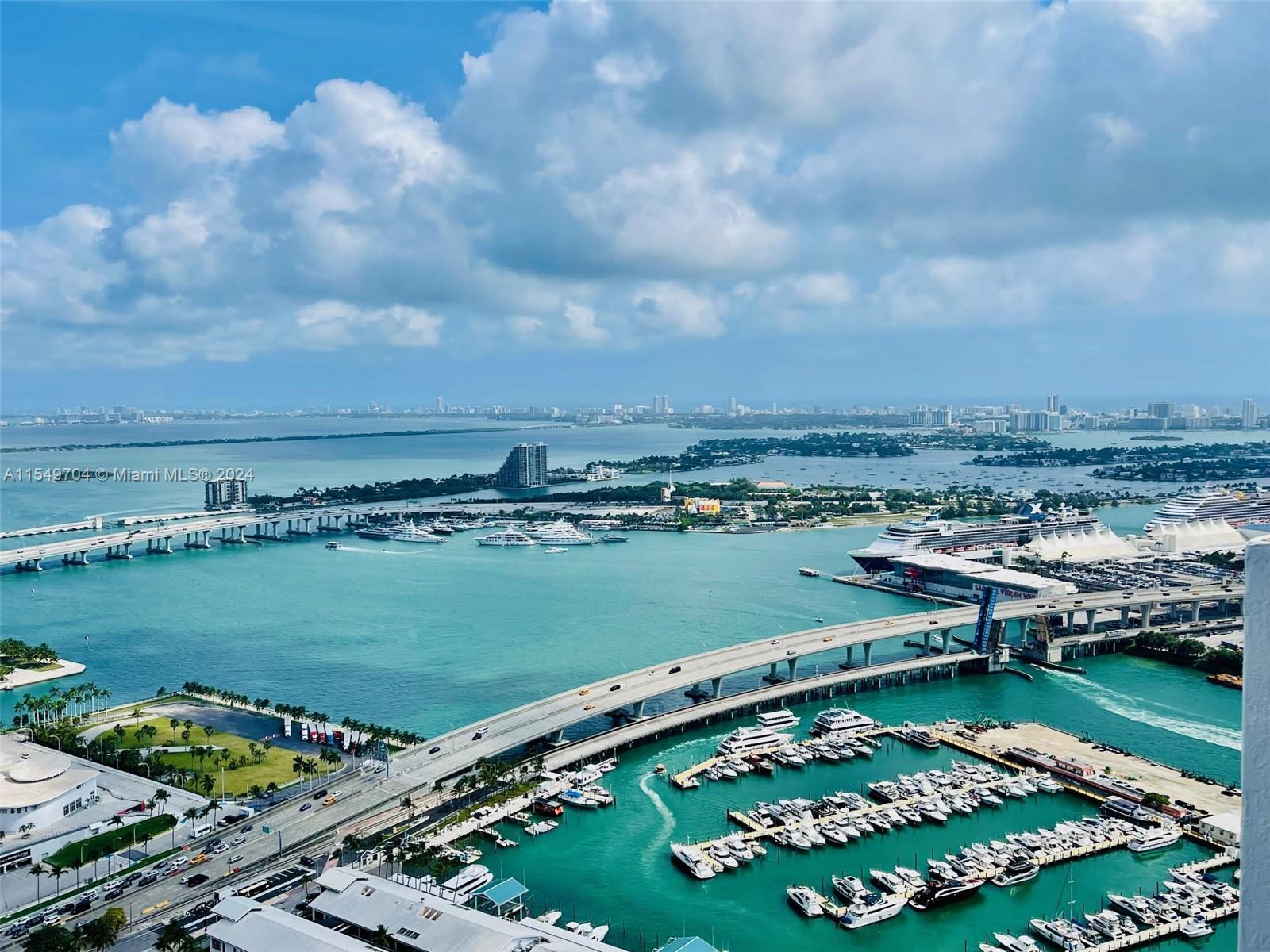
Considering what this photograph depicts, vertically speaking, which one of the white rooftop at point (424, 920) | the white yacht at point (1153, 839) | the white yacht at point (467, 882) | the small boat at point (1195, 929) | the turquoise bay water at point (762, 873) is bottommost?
the turquoise bay water at point (762, 873)

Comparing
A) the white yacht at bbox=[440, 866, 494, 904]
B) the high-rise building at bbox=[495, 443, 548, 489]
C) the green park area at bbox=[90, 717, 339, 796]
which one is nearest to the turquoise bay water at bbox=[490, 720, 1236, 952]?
the white yacht at bbox=[440, 866, 494, 904]

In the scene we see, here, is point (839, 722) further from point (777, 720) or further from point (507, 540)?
point (507, 540)

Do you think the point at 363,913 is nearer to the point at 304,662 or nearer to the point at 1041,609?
the point at 304,662

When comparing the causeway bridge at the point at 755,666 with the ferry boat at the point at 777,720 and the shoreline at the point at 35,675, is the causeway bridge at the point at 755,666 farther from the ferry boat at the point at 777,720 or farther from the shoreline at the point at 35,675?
the shoreline at the point at 35,675

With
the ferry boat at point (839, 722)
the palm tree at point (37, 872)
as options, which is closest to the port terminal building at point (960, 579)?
the ferry boat at point (839, 722)

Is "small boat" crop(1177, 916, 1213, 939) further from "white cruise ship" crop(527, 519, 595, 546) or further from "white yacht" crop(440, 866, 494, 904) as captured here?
"white cruise ship" crop(527, 519, 595, 546)

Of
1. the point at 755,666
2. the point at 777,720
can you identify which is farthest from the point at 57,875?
the point at 755,666

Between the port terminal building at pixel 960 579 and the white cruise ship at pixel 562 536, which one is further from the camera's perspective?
the white cruise ship at pixel 562 536
